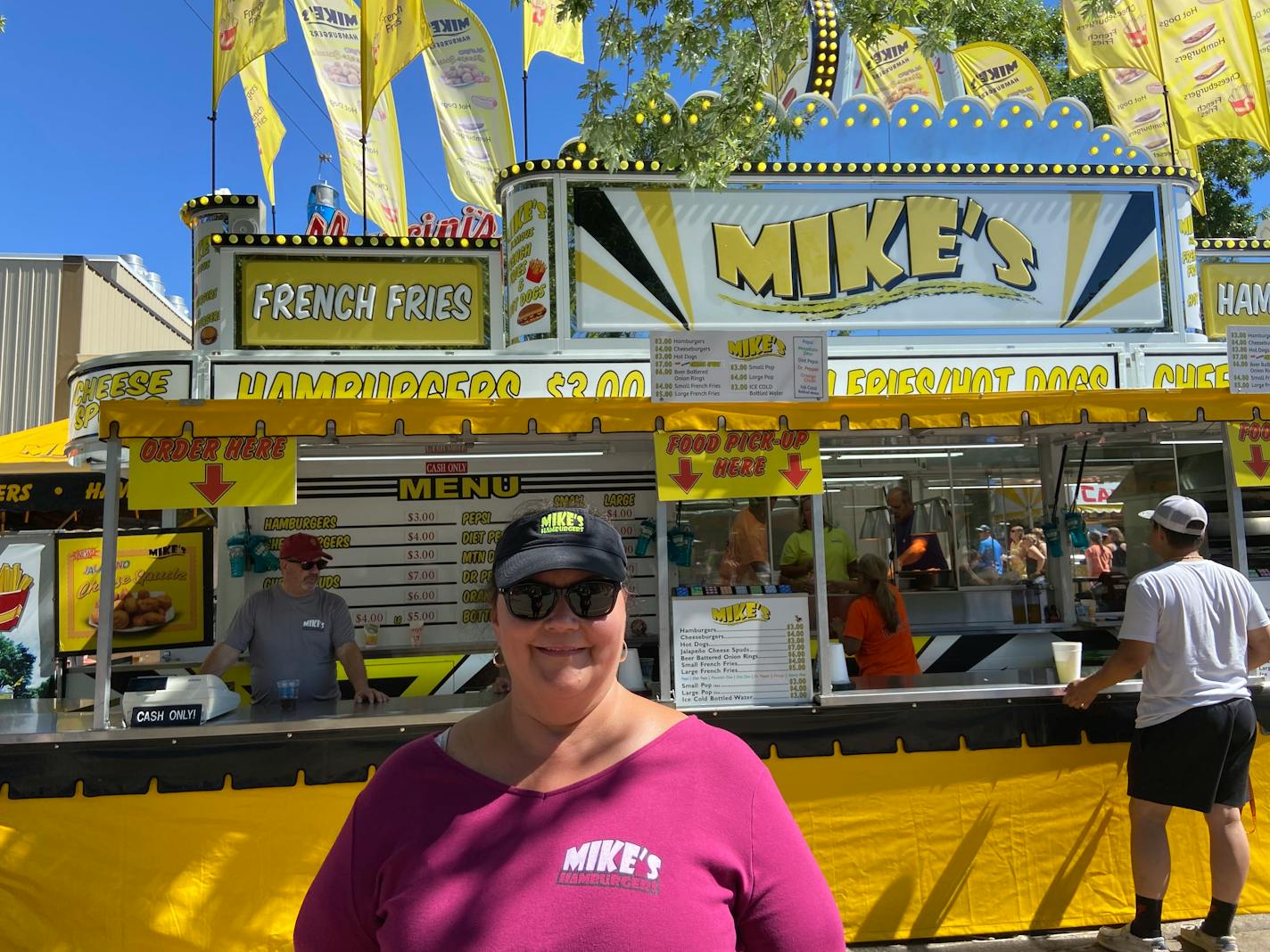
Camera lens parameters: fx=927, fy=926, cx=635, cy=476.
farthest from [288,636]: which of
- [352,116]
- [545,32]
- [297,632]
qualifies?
[352,116]

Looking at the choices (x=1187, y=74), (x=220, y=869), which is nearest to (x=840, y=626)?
(x=220, y=869)

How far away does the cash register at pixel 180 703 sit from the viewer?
4441 mm

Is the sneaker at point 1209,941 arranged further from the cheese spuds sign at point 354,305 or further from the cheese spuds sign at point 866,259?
the cheese spuds sign at point 354,305

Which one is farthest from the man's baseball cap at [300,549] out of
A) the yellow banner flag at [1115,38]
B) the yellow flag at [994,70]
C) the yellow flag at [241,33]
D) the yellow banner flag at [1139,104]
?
the yellow banner flag at [1139,104]

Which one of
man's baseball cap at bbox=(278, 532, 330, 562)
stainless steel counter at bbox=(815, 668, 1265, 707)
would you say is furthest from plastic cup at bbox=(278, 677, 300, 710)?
stainless steel counter at bbox=(815, 668, 1265, 707)

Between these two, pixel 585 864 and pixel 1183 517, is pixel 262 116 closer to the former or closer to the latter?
pixel 1183 517

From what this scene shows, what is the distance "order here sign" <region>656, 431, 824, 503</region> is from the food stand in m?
0.05

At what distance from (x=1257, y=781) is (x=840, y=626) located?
10.7ft

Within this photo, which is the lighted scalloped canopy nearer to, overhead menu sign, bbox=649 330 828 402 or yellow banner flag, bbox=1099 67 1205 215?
overhead menu sign, bbox=649 330 828 402

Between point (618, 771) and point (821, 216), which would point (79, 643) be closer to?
point (618, 771)

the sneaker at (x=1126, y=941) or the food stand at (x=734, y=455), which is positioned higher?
the food stand at (x=734, y=455)

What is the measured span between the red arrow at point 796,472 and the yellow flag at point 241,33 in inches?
251

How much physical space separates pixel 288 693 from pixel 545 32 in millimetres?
8897

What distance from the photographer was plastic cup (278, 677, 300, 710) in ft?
15.8
